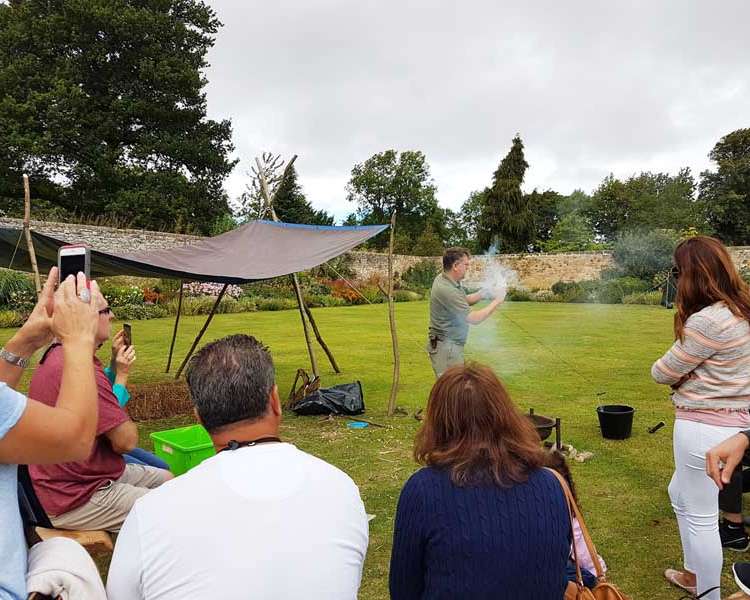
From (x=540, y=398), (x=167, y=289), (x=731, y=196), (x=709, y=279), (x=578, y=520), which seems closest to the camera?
(x=578, y=520)

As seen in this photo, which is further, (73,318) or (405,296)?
(405,296)

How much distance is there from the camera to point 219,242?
6.70 metres

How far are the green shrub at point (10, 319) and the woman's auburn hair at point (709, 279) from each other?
13.7 meters

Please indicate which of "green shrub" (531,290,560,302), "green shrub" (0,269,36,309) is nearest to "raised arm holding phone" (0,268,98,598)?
"green shrub" (0,269,36,309)

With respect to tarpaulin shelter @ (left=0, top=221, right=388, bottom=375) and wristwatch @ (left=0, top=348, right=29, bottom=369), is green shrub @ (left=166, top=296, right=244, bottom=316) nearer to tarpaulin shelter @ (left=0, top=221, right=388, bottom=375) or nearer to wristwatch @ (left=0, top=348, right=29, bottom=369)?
tarpaulin shelter @ (left=0, top=221, right=388, bottom=375)

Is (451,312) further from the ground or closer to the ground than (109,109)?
closer to the ground

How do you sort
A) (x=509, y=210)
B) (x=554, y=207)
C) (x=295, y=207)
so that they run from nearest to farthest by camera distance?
1. (x=295, y=207)
2. (x=509, y=210)
3. (x=554, y=207)

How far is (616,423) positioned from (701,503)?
280cm

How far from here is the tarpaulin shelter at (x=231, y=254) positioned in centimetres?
542

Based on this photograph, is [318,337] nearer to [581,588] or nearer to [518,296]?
[581,588]

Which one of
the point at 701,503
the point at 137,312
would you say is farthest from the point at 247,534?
the point at 137,312

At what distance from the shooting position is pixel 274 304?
19.0 m

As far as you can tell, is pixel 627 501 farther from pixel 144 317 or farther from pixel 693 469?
pixel 144 317

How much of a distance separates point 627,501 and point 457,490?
288 centimetres
